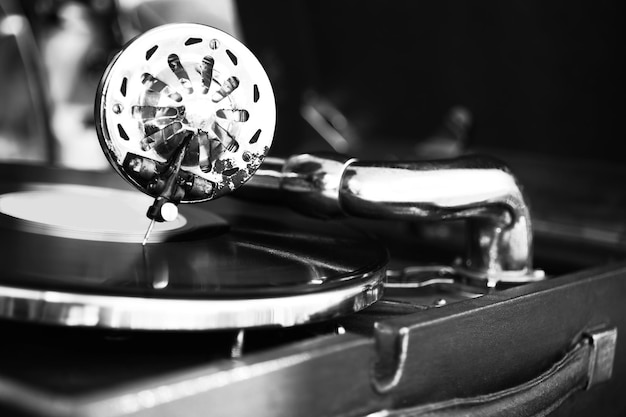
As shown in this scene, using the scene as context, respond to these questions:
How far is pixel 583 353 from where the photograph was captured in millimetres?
916

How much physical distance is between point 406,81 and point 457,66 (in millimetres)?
147

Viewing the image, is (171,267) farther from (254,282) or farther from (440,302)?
(440,302)

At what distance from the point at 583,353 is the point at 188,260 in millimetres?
452

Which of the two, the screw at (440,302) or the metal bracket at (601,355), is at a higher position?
the screw at (440,302)

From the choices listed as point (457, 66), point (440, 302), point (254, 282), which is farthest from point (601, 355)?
point (457, 66)

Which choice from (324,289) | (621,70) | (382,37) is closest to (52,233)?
(324,289)

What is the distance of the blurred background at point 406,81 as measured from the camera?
5.28ft

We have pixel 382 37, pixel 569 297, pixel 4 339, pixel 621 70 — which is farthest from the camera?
pixel 382 37

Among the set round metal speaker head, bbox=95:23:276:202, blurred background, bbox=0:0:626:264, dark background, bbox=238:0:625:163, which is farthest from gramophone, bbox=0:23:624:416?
dark background, bbox=238:0:625:163

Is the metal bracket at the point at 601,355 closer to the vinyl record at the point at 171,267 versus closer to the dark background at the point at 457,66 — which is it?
the vinyl record at the point at 171,267

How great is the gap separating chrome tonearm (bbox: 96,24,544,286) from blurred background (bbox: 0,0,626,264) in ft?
1.84

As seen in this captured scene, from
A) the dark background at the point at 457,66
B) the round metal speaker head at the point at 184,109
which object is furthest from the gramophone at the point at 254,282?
the dark background at the point at 457,66

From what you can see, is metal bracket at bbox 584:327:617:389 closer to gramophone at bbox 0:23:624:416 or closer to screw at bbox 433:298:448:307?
gramophone at bbox 0:23:624:416

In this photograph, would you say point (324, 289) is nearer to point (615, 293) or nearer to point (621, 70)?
point (615, 293)
